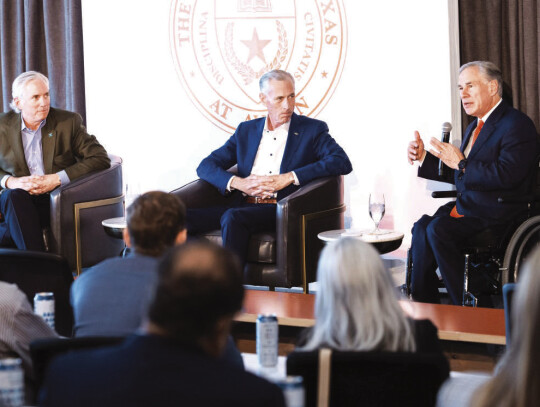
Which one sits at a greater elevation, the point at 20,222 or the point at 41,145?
the point at 41,145

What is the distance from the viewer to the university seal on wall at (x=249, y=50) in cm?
543

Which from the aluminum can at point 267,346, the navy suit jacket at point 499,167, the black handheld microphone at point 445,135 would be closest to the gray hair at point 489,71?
the navy suit jacket at point 499,167

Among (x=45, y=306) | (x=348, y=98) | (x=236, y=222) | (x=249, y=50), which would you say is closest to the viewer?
(x=45, y=306)

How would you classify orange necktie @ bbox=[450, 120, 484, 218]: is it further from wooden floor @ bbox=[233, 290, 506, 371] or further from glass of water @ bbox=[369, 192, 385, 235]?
wooden floor @ bbox=[233, 290, 506, 371]

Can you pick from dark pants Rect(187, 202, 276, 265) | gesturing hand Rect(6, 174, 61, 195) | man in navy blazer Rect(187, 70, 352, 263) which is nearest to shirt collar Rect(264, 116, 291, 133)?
man in navy blazer Rect(187, 70, 352, 263)

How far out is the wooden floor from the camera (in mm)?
2848

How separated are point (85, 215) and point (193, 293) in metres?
3.88

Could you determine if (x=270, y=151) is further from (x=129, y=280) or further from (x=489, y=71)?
(x=129, y=280)

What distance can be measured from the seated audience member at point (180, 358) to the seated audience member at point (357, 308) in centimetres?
52

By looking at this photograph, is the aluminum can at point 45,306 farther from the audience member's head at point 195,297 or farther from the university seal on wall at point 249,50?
the university seal on wall at point 249,50

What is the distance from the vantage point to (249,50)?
18.2 feet

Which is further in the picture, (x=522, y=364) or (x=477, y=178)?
(x=477, y=178)

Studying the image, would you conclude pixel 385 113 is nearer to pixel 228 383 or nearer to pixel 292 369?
pixel 292 369

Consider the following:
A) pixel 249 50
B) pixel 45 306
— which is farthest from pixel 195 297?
pixel 249 50
